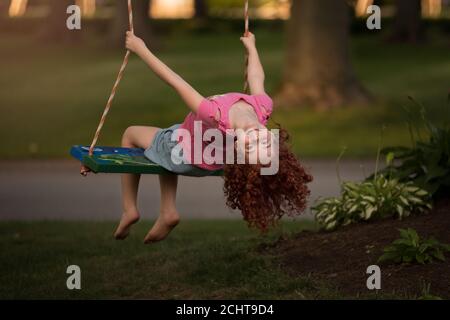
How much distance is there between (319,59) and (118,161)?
34.2 ft

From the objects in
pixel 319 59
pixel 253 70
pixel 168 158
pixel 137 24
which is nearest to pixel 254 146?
pixel 168 158

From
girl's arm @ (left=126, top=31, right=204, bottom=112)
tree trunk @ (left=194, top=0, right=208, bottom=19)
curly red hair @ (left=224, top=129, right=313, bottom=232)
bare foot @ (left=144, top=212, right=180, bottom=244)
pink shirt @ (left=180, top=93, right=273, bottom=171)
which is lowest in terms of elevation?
bare foot @ (left=144, top=212, right=180, bottom=244)

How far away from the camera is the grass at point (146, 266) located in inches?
257

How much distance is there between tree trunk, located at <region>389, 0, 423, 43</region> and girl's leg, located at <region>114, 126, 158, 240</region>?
22.5 metres

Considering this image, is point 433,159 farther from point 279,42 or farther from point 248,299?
point 279,42

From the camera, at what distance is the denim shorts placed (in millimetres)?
6234

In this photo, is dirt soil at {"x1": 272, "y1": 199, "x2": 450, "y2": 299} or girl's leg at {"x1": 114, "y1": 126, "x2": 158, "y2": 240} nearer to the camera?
dirt soil at {"x1": 272, "y1": 199, "x2": 450, "y2": 299}

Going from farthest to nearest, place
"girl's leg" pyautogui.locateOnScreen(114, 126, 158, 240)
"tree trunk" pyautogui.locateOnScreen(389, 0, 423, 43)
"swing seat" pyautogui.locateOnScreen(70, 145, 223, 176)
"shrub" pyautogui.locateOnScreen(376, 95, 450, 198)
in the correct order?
"tree trunk" pyautogui.locateOnScreen(389, 0, 423, 43)
"shrub" pyautogui.locateOnScreen(376, 95, 450, 198)
"girl's leg" pyautogui.locateOnScreen(114, 126, 158, 240)
"swing seat" pyautogui.locateOnScreen(70, 145, 223, 176)

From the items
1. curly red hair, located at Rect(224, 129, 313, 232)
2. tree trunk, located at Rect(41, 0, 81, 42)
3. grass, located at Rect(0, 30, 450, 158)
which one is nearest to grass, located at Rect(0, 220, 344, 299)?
curly red hair, located at Rect(224, 129, 313, 232)

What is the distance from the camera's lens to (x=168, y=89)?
21000 millimetres

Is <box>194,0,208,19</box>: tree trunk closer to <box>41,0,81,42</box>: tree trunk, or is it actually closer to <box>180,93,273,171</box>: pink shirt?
<box>41,0,81,42</box>: tree trunk

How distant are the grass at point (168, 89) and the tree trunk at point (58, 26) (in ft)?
1.46

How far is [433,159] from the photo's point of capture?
7629 mm
